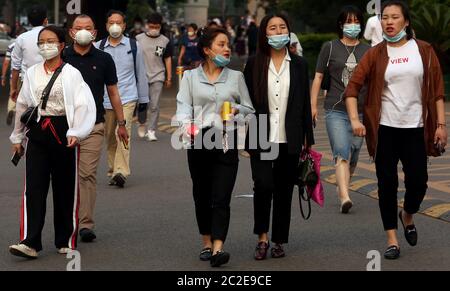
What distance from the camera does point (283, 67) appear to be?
29.8 ft

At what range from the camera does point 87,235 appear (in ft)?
32.4

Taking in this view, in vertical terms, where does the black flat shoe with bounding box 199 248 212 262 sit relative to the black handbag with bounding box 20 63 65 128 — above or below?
below

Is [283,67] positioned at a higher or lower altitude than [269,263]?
higher

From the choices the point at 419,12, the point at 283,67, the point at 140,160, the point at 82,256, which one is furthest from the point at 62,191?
the point at 419,12

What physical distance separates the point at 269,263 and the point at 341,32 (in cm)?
313

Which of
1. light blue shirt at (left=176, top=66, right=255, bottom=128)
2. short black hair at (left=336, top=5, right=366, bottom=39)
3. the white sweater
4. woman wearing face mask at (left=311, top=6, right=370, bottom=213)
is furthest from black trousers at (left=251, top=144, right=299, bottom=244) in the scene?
short black hair at (left=336, top=5, right=366, bottom=39)

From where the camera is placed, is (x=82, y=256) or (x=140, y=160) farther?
(x=140, y=160)

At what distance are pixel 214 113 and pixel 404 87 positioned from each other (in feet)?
4.42

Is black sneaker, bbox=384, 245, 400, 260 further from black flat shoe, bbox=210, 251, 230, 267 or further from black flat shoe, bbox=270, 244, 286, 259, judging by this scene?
black flat shoe, bbox=210, 251, 230, 267

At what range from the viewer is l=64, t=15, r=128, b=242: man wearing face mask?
1007cm

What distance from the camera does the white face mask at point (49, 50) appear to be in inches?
364
